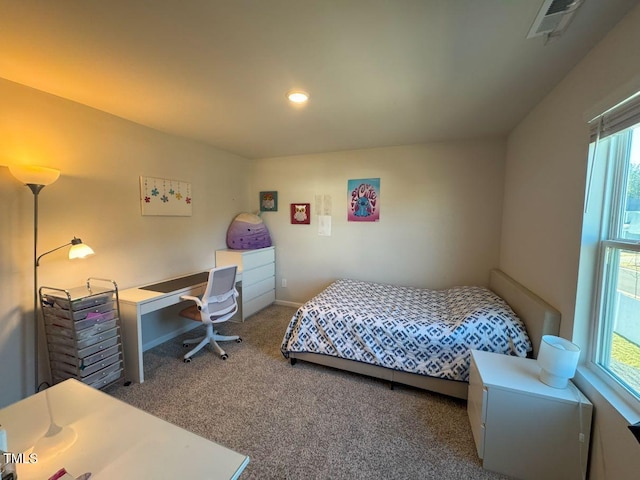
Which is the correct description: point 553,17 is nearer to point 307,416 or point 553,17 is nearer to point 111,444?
point 111,444

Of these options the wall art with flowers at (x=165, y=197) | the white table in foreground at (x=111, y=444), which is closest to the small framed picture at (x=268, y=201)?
the wall art with flowers at (x=165, y=197)

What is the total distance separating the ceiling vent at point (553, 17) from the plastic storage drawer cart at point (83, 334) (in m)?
3.16

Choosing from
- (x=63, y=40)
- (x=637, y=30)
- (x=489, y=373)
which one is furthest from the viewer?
(x=489, y=373)

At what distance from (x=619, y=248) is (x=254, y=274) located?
3.49 meters

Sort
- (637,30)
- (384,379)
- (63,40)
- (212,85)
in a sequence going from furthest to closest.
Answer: (384,379)
(212,85)
(63,40)
(637,30)

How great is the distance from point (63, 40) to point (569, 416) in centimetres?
339

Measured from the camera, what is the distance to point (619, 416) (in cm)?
114

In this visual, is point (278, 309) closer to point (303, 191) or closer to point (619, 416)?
point (303, 191)

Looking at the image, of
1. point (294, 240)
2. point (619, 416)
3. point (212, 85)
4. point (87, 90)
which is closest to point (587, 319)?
point (619, 416)

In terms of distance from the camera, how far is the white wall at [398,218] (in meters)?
3.05

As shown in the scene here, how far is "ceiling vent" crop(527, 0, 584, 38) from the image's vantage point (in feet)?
3.66

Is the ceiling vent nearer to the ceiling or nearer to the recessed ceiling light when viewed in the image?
the ceiling

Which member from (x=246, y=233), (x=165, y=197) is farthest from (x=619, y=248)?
(x=165, y=197)

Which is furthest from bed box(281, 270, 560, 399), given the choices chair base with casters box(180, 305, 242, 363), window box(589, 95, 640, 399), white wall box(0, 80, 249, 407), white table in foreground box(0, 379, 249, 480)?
white wall box(0, 80, 249, 407)
